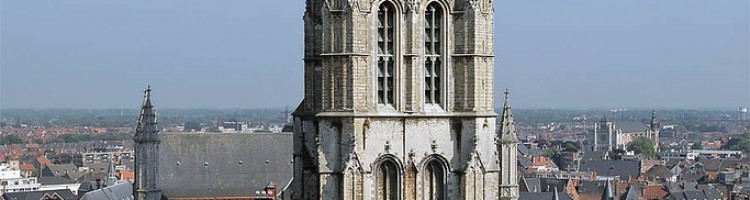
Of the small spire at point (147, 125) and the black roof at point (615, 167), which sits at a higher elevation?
the small spire at point (147, 125)

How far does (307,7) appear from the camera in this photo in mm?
33688

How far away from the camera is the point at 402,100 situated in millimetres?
32594

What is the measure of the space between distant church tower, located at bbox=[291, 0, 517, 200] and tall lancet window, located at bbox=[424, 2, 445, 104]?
24mm

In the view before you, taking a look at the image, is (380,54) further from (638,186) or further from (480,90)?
(638,186)

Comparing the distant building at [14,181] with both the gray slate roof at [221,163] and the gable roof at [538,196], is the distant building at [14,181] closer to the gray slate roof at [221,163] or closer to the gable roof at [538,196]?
the gable roof at [538,196]

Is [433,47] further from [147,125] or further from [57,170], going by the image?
[57,170]

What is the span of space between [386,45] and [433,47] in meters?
1.20

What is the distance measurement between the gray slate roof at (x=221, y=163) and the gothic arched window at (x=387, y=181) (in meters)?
24.2

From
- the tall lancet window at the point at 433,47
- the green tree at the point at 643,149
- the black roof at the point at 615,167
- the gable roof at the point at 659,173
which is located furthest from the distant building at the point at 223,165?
the green tree at the point at 643,149

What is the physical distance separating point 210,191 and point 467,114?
25.6 m

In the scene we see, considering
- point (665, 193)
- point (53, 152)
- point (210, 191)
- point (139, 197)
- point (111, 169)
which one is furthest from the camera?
point (53, 152)

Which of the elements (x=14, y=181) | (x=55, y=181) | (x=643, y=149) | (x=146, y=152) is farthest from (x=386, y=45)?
(x=643, y=149)

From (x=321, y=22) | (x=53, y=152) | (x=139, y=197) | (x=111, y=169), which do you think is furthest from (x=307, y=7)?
(x=53, y=152)

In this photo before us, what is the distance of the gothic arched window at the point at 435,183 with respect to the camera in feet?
108
